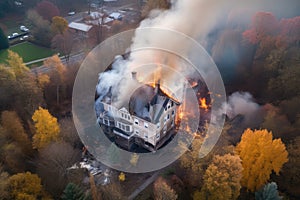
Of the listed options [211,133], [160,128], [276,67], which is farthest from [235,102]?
[160,128]

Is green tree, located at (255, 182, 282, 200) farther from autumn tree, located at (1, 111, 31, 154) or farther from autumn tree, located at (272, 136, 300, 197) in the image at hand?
autumn tree, located at (1, 111, 31, 154)

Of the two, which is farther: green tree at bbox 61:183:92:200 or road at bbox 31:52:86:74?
road at bbox 31:52:86:74

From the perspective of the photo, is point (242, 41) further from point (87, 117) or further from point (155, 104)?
point (87, 117)

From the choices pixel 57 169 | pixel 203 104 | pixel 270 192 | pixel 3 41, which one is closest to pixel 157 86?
pixel 203 104

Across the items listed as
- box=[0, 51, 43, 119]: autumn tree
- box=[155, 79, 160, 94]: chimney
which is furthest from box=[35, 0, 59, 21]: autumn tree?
box=[155, 79, 160, 94]: chimney

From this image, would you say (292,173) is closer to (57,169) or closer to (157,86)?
(157,86)

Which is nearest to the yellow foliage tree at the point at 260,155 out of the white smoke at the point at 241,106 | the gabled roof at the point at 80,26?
the white smoke at the point at 241,106
